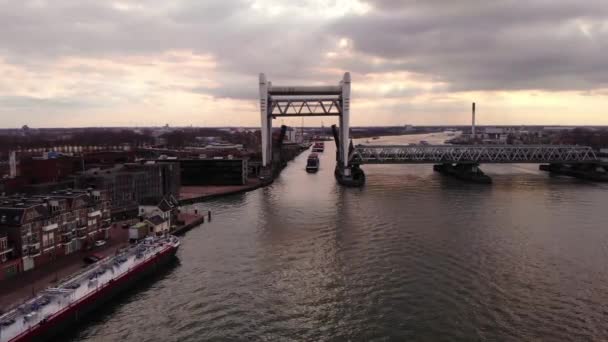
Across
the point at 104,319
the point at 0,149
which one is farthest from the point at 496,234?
the point at 0,149

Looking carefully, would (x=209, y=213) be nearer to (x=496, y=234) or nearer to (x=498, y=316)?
(x=496, y=234)

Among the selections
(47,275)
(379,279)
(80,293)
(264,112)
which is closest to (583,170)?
(264,112)

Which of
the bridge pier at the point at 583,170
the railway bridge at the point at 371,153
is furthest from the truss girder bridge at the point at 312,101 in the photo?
the bridge pier at the point at 583,170

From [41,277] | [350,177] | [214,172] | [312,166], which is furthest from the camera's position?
[312,166]

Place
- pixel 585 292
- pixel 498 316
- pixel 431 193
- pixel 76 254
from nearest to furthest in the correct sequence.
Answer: pixel 498 316
pixel 585 292
pixel 76 254
pixel 431 193

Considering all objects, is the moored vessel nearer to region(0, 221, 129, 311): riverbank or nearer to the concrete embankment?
the concrete embankment

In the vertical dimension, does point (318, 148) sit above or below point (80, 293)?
above

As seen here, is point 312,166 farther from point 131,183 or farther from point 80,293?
point 80,293
